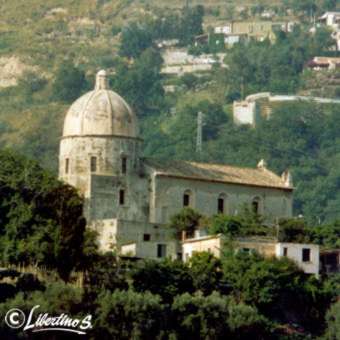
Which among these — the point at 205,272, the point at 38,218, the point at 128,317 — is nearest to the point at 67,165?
the point at 38,218

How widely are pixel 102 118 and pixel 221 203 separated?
5.26 meters

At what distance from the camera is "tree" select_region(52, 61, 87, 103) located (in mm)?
166700

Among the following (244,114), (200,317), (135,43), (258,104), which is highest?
(135,43)

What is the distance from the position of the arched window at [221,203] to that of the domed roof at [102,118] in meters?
3.75

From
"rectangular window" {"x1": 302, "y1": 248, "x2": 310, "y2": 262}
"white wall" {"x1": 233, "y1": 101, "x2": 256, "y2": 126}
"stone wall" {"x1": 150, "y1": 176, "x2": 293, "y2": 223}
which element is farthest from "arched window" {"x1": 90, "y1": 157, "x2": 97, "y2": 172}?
"white wall" {"x1": 233, "y1": 101, "x2": 256, "y2": 126}

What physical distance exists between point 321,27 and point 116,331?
126338 mm

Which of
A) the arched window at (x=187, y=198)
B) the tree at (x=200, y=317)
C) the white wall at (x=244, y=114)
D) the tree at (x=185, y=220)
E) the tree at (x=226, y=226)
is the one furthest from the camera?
the white wall at (x=244, y=114)

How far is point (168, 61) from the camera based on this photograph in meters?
192

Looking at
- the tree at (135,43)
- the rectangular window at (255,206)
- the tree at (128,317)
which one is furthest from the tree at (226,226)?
the tree at (135,43)

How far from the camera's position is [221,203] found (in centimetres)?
9031

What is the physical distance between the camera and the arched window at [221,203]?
90.2 meters

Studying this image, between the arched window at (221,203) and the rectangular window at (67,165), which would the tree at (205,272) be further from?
the rectangular window at (67,165)

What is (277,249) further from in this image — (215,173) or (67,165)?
(67,165)

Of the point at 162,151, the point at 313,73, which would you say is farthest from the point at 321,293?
the point at 313,73
